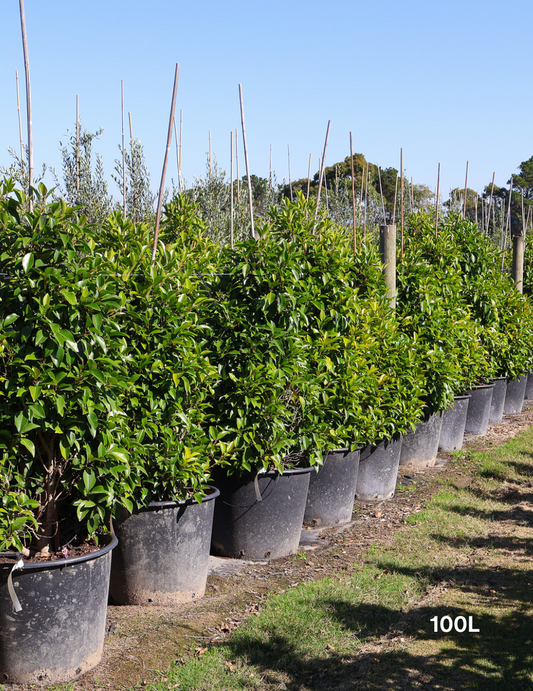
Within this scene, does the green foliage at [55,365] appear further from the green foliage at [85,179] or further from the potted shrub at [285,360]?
the green foliage at [85,179]

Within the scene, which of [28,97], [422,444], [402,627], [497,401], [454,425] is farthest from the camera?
[497,401]

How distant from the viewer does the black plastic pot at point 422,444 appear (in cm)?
755

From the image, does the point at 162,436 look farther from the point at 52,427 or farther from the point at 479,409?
the point at 479,409

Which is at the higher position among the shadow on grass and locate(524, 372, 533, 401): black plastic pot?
locate(524, 372, 533, 401): black plastic pot

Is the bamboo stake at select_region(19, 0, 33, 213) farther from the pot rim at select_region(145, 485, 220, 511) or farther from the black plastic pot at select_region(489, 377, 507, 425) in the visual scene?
the black plastic pot at select_region(489, 377, 507, 425)

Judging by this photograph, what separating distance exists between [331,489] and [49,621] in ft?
9.66

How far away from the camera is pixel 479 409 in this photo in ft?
30.7

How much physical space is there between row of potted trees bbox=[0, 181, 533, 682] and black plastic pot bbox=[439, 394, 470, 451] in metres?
1.86

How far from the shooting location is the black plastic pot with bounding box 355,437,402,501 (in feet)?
20.8

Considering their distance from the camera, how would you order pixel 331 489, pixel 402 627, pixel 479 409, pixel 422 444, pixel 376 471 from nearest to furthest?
pixel 402 627
pixel 331 489
pixel 376 471
pixel 422 444
pixel 479 409

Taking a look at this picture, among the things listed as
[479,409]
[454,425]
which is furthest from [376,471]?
[479,409]

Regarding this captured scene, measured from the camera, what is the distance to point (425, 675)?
3.36 m

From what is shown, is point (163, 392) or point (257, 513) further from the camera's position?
point (257, 513)

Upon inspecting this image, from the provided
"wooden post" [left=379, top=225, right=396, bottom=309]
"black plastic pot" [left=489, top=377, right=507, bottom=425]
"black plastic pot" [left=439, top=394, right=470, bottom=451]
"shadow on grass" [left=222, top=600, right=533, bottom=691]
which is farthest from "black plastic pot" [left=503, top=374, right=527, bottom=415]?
"shadow on grass" [left=222, top=600, right=533, bottom=691]
